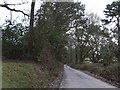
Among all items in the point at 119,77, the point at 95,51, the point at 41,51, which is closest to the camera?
the point at 41,51

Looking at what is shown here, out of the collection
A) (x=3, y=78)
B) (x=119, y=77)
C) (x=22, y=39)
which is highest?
(x=22, y=39)

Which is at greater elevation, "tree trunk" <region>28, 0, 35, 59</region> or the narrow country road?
"tree trunk" <region>28, 0, 35, 59</region>

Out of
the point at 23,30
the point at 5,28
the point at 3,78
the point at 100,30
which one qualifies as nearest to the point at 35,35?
the point at 23,30

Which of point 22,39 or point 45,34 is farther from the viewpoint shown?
point 45,34

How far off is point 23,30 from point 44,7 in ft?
14.5

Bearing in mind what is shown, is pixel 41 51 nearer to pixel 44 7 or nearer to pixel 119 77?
pixel 44 7

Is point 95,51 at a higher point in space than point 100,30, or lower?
lower

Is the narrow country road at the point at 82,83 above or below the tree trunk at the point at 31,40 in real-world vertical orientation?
below

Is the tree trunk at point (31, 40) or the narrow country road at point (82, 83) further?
the tree trunk at point (31, 40)

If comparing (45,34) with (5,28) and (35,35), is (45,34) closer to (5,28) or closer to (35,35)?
(35,35)

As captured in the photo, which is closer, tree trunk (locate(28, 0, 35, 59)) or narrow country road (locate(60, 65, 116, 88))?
narrow country road (locate(60, 65, 116, 88))

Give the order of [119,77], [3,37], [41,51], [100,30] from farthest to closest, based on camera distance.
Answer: [100,30], [119,77], [41,51], [3,37]

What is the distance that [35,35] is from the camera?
26047mm

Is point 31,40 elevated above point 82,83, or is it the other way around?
point 31,40
